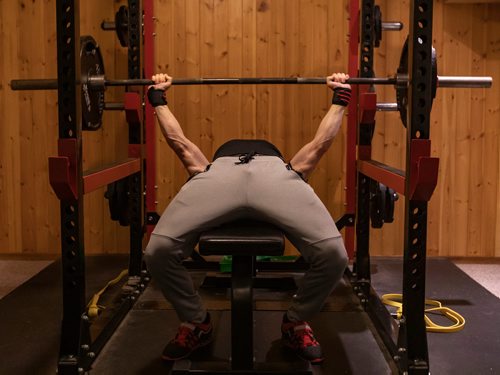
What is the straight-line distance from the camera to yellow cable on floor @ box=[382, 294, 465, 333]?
2.62m

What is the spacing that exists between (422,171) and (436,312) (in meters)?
1.22

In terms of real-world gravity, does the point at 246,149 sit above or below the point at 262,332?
above

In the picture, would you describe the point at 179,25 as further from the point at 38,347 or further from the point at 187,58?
the point at 38,347

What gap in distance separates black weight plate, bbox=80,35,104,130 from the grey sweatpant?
63 cm

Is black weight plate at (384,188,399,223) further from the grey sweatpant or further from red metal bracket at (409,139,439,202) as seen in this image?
red metal bracket at (409,139,439,202)

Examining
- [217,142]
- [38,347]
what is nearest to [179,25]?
[217,142]

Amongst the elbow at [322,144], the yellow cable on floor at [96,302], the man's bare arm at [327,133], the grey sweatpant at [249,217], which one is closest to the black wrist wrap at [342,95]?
the man's bare arm at [327,133]

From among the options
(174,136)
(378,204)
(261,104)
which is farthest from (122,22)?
(378,204)

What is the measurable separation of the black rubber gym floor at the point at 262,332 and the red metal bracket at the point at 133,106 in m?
0.93

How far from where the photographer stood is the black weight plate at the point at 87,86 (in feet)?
8.15

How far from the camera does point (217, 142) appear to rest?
3.82 m

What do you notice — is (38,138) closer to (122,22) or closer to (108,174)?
(122,22)

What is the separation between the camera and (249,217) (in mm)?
2242

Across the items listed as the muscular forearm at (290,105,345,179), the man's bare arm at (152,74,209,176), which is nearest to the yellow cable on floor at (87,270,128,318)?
the man's bare arm at (152,74,209,176)
